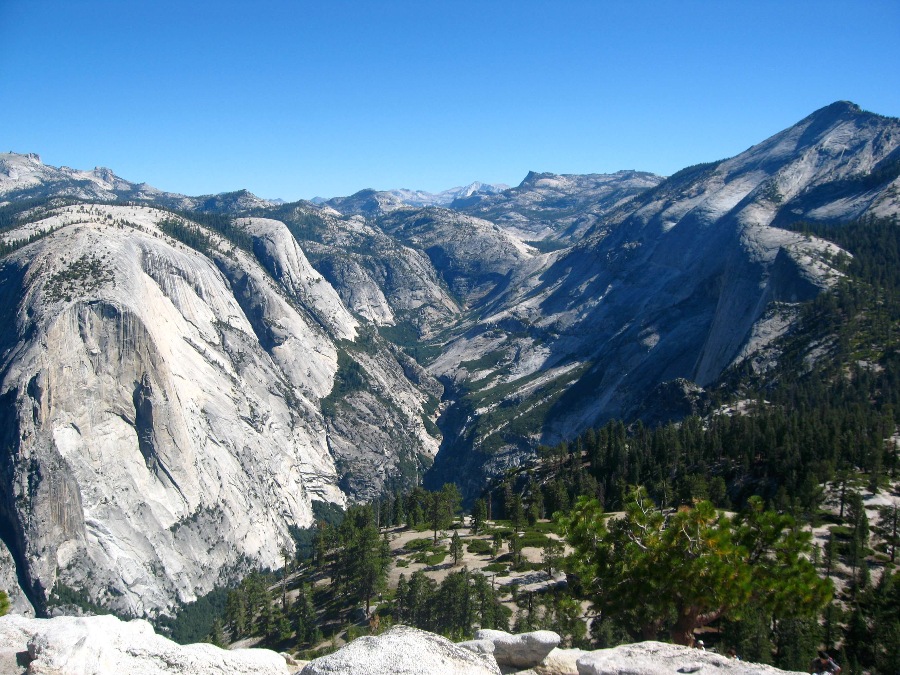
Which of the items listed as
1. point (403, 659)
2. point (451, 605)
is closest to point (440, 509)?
point (451, 605)

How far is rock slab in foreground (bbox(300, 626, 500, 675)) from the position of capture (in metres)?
15.6

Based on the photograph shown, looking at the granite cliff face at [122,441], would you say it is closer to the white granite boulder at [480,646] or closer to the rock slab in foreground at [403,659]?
the white granite boulder at [480,646]

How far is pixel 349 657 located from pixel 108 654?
7.12 metres

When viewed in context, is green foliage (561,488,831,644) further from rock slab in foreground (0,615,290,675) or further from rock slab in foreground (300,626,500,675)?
rock slab in foreground (0,615,290,675)

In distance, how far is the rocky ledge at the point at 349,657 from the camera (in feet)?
53.2

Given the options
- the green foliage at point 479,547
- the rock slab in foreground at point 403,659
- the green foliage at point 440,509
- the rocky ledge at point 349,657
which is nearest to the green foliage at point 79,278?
the green foliage at point 440,509

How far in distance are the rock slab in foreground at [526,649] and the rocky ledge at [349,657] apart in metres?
0.03

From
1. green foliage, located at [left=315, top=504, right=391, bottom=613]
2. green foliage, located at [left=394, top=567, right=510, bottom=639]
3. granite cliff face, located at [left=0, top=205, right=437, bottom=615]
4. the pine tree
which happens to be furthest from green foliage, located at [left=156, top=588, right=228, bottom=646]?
green foliage, located at [left=394, top=567, right=510, bottom=639]

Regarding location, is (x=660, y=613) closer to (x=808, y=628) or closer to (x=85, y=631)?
(x=85, y=631)

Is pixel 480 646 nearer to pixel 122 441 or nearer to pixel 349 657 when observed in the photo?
pixel 349 657

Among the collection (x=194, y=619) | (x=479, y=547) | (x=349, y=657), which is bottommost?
(x=194, y=619)

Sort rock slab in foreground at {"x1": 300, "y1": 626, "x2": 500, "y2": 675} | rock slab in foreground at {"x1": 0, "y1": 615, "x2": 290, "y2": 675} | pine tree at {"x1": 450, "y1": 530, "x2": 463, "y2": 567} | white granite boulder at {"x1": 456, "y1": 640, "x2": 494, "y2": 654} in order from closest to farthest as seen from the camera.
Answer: rock slab in foreground at {"x1": 300, "y1": 626, "x2": 500, "y2": 675} < rock slab in foreground at {"x1": 0, "y1": 615, "x2": 290, "y2": 675} < white granite boulder at {"x1": 456, "y1": 640, "x2": 494, "y2": 654} < pine tree at {"x1": 450, "y1": 530, "x2": 463, "y2": 567}

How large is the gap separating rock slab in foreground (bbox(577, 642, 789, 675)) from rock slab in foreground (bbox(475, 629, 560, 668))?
1.23 m

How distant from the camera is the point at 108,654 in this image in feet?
56.4
